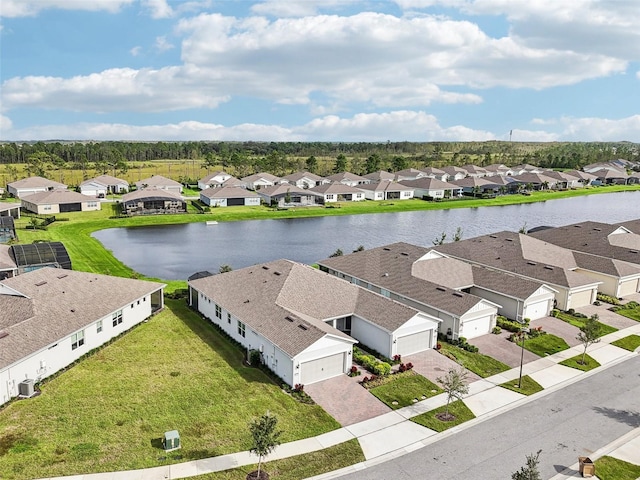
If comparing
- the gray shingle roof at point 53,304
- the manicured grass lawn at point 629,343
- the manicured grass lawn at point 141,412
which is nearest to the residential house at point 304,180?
the gray shingle roof at point 53,304

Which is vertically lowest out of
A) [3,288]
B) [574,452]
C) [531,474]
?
[574,452]

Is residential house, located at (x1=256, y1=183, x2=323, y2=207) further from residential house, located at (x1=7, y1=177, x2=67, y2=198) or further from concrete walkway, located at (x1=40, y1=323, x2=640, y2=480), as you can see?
concrete walkway, located at (x1=40, y1=323, x2=640, y2=480)

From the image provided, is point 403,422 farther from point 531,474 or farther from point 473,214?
point 473,214

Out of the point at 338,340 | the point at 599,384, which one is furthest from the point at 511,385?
the point at 338,340

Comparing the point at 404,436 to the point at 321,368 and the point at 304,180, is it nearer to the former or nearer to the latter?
the point at 321,368

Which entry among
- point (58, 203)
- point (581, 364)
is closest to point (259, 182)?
point (58, 203)
